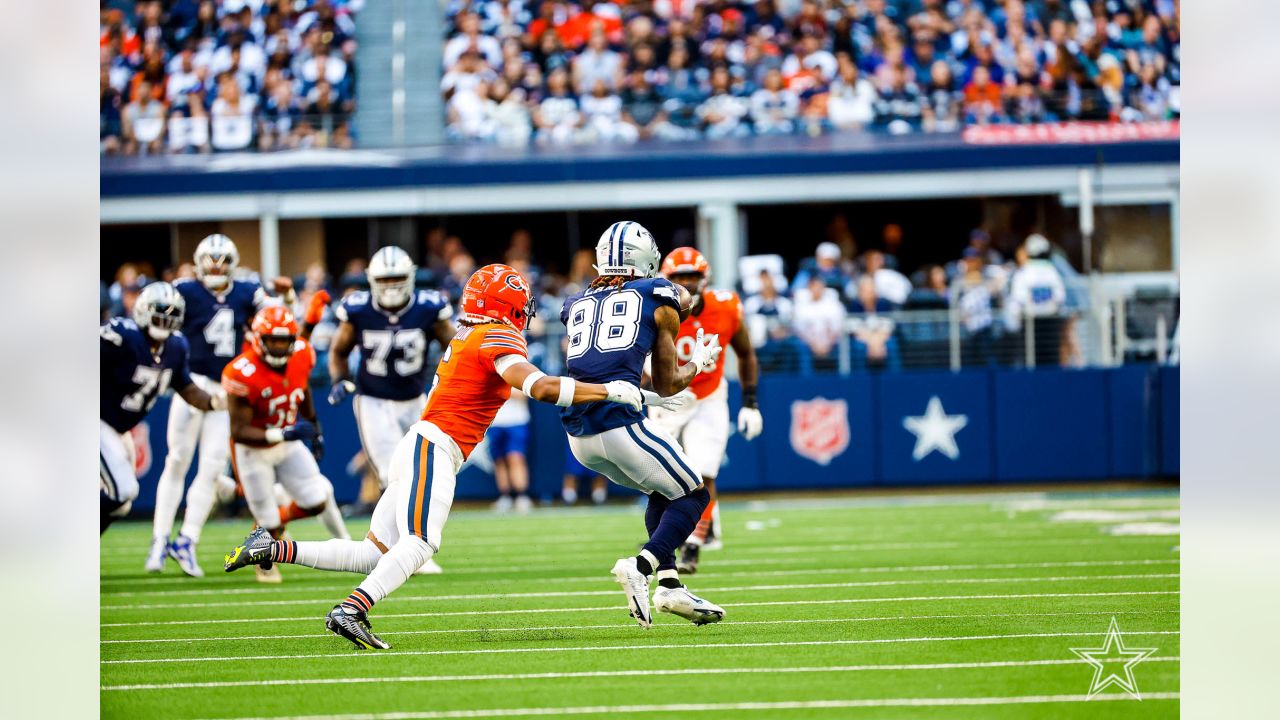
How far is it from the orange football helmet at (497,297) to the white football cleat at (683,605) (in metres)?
1.31

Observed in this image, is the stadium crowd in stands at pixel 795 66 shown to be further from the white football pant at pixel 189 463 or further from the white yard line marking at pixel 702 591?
the white yard line marking at pixel 702 591

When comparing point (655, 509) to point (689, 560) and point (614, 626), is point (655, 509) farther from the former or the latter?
point (689, 560)

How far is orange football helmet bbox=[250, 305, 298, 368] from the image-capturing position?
938 centimetres

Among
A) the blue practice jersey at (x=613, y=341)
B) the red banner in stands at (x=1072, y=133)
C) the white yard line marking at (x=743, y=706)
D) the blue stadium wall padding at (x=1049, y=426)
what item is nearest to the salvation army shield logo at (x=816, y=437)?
the blue stadium wall padding at (x=1049, y=426)

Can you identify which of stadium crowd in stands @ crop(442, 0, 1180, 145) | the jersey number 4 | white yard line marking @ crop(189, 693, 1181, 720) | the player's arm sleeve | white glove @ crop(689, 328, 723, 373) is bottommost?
white yard line marking @ crop(189, 693, 1181, 720)

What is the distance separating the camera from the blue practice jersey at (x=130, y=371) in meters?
9.31

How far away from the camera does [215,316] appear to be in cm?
1115

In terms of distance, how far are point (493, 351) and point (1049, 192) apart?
13.4m

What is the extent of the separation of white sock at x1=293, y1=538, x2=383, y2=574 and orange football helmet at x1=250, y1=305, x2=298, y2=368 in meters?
2.52

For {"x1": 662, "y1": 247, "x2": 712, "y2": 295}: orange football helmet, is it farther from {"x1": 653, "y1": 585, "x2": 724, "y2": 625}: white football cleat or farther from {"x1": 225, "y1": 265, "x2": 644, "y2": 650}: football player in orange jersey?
{"x1": 653, "y1": 585, "x2": 724, "y2": 625}: white football cleat

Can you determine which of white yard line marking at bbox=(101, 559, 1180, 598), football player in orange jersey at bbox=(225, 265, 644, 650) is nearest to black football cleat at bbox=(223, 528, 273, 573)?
football player in orange jersey at bbox=(225, 265, 644, 650)

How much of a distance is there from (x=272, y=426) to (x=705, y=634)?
12.2ft
